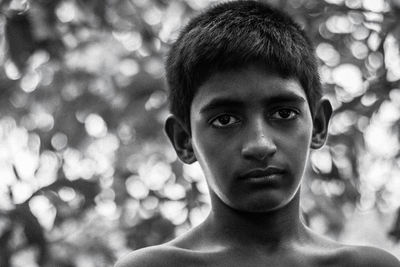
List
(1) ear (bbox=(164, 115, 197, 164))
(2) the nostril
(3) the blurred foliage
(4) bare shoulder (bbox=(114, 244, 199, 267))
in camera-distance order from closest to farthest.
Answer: (2) the nostril → (4) bare shoulder (bbox=(114, 244, 199, 267)) → (1) ear (bbox=(164, 115, 197, 164)) → (3) the blurred foliage

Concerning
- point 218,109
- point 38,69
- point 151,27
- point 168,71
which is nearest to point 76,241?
point 38,69

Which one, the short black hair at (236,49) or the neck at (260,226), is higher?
the short black hair at (236,49)

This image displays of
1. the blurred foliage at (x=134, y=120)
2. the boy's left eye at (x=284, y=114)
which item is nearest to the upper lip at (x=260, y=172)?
the boy's left eye at (x=284, y=114)

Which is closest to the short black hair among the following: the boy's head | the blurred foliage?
the boy's head

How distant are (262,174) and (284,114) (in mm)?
141

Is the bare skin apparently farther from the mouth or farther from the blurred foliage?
the blurred foliage

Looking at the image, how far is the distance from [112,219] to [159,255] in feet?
7.13

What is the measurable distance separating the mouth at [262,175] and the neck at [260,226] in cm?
12

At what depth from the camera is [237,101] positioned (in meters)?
1.40

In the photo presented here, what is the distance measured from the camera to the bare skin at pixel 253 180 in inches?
54.0

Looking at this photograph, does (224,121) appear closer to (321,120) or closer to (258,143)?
(258,143)

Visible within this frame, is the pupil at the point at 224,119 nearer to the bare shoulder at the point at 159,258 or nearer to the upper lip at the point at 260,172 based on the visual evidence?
the upper lip at the point at 260,172

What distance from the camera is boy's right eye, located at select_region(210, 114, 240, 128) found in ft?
4.60

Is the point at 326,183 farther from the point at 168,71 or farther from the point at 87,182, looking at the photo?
the point at 168,71
